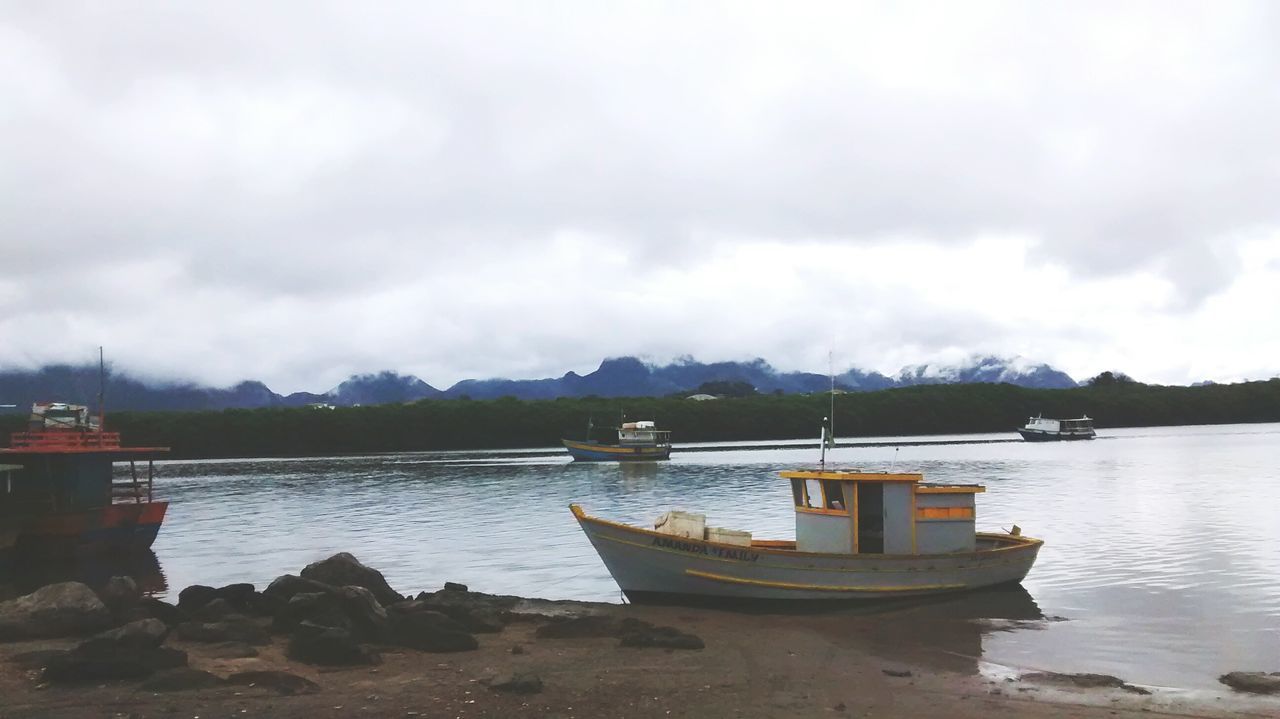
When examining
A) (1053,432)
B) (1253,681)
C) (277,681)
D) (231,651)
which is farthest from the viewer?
(1053,432)

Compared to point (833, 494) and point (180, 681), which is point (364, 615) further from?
point (833, 494)

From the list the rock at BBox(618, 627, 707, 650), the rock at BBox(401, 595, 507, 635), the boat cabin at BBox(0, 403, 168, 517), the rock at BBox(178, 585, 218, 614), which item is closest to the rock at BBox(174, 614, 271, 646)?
the rock at BBox(401, 595, 507, 635)

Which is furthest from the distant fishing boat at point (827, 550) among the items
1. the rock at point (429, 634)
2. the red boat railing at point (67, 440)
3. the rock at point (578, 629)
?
the red boat railing at point (67, 440)

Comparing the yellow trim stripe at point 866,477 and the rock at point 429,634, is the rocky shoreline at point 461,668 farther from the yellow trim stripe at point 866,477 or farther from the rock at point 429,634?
the yellow trim stripe at point 866,477

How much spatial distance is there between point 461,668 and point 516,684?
2.31 m

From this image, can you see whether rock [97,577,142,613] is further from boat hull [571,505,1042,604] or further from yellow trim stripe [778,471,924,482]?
yellow trim stripe [778,471,924,482]

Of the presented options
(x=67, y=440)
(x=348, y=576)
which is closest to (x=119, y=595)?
(x=348, y=576)

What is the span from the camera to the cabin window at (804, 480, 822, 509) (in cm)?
2700

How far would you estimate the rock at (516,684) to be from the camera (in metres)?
16.1

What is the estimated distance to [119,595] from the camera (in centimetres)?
2309

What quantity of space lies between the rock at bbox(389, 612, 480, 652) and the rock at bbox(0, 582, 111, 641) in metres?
6.51

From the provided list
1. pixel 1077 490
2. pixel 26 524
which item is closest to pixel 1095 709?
pixel 26 524

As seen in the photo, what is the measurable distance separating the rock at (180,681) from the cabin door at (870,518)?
54.8 ft

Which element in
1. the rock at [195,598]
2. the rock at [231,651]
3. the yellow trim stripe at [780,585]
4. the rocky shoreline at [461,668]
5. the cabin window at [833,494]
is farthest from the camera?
the cabin window at [833,494]
